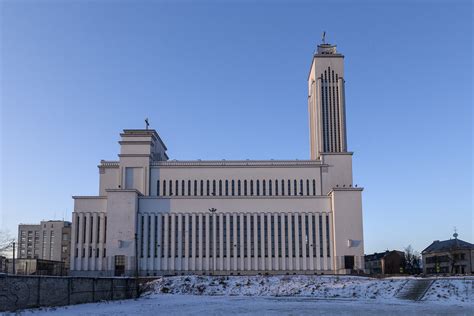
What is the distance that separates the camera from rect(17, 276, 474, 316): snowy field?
114ft

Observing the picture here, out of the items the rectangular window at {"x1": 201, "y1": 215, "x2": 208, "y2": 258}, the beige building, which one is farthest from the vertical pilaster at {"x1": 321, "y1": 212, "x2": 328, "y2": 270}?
the beige building

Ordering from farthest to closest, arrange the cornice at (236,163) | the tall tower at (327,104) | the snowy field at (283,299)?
the tall tower at (327,104)
the cornice at (236,163)
the snowy field at (283,299)

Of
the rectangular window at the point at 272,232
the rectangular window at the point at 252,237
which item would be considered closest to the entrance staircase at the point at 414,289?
the rectangular window at the point at 272,232

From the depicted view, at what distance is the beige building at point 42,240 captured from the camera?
6570 inches

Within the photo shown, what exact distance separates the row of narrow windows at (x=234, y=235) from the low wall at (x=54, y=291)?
40.3 m

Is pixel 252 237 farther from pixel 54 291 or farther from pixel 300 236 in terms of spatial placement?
pixel 54 291

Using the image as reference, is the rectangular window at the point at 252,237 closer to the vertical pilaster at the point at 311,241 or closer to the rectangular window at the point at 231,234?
the rectangular window at the point at 231,234

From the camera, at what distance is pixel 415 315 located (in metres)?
32.2

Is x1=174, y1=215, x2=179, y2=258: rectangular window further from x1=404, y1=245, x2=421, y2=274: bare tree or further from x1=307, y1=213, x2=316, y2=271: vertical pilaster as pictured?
x1=404, y1=245, x2=421, y2=274: bare tree

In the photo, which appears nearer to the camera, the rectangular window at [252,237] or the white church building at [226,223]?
the white church building at [226,223]

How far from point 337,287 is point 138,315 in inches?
1033

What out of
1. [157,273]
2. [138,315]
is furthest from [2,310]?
[157,273]

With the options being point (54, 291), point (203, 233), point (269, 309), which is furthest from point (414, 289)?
point (203, 233)

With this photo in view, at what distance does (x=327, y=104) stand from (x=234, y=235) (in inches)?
1171
